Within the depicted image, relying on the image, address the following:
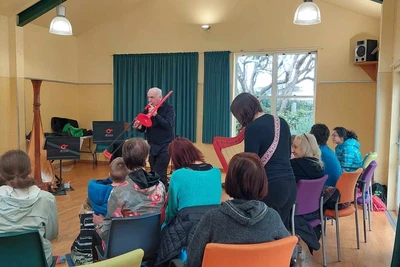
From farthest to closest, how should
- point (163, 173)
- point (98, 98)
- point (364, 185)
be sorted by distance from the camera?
point (98, 98) → point (163, 173) → point (364, 185)

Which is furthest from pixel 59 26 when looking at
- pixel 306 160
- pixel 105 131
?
pixel 306 160

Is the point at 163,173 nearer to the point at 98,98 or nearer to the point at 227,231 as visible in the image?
the point at 227,231

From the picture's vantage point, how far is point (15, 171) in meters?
2.00

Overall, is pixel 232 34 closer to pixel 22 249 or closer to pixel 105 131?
pixel 105 131

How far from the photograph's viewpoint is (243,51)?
278 inches

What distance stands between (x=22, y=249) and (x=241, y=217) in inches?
42.8

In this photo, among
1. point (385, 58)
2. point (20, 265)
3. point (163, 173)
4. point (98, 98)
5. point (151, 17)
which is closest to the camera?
point (20, 265)

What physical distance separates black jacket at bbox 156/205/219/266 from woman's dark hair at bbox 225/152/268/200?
1.94ft

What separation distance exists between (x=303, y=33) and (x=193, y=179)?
5.28 meters

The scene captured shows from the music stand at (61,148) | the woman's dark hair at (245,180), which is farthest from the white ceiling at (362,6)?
the woman's dark hair at (245,180)

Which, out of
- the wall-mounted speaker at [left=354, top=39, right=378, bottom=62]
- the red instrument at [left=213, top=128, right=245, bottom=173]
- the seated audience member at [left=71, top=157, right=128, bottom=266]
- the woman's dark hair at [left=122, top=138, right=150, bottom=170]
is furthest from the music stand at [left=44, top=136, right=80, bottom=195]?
the wall-mounted speaker at [left=354, top=39, right=378, bottom=62]

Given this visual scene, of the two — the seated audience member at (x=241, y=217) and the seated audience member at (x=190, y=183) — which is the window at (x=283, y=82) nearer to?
the seated audience member at (x=190, y=183)

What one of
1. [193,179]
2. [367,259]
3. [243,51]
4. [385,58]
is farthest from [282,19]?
[193,179]

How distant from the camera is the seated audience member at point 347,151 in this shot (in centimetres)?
431
